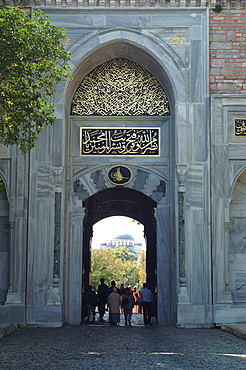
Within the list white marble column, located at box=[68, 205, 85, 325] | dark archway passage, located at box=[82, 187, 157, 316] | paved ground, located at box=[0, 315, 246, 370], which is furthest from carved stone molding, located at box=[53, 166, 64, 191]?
dark archway passage, located at box=[82, 187, 157, 316]

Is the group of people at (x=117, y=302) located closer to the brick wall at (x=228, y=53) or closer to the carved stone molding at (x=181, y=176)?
the carved stone molding at (x=181, y=176)

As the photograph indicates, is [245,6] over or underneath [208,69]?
over

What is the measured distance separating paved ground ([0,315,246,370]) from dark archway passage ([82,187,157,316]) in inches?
232

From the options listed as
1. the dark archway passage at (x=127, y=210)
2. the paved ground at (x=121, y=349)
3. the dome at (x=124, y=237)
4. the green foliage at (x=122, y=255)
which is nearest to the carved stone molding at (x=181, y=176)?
the paved ground at (x=121, y=349)

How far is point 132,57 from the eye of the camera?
1299 cm

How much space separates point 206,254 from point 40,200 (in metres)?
3.47

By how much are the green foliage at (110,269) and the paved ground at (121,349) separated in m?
37.4

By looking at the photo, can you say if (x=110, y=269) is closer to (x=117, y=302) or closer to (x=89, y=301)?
(x=89, y=301)

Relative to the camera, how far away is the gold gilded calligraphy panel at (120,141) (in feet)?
41.5

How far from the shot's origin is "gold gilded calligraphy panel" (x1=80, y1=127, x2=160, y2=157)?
1266 centimetres

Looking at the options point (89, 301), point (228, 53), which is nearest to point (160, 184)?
point (228, 53)

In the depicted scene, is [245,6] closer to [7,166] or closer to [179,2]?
[179,2]

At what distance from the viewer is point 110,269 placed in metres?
57.5

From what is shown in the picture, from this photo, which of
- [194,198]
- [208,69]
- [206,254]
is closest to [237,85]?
[208,69]
